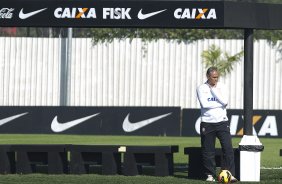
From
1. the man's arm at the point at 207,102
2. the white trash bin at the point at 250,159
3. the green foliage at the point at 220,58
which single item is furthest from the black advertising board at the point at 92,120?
the man's arm at the point at 207,102

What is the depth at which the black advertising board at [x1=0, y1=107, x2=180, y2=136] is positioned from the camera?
3334 centimetres

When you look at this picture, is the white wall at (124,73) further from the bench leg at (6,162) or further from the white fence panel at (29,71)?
the bench leg at (6,162)

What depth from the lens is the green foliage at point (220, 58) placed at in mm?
41156

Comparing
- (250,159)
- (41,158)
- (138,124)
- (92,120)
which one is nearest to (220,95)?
(250,159)

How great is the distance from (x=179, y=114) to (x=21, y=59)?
36.0 ft

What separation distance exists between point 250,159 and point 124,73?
26517 millimetres

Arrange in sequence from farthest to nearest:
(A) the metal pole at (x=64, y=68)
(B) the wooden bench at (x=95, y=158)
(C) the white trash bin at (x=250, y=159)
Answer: (A) the metal pole at (x=64, y=68), (B) the wooden bench at (x=95, y=158), (C) the white trash bin at (x=250, y=159)

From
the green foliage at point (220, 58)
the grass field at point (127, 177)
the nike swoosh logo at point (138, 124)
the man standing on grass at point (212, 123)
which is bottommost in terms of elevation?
the grass field at point (127, 177)

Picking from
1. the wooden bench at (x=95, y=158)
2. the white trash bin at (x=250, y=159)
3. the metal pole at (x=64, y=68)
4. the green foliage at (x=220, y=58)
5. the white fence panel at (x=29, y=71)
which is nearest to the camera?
the white trash bin at (x=250, y=159)

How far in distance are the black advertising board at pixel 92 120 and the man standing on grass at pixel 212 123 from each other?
17044mm

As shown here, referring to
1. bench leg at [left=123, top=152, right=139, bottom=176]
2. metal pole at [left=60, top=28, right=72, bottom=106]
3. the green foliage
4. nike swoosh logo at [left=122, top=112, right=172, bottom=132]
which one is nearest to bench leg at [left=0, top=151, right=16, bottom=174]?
bench leg at [left=123, top=152, right=139, bottom=176]

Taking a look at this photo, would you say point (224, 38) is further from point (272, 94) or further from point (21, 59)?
point (21, 59)

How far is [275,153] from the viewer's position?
2467 centimetres

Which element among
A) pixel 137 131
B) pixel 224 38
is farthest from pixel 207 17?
pixel 224 38
